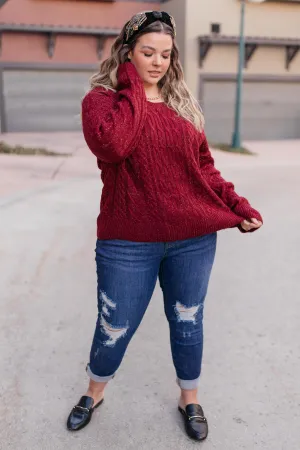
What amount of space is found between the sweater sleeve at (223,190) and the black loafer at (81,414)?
112cm

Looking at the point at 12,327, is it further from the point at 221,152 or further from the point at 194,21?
the point at 194,21

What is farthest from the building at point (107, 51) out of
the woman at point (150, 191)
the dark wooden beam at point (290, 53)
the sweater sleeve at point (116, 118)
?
the sweater sleeve at point (116, 118)

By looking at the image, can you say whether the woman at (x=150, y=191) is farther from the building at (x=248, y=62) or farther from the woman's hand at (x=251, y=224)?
the building at (x=248, y=62)

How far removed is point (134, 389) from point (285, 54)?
17562 mm

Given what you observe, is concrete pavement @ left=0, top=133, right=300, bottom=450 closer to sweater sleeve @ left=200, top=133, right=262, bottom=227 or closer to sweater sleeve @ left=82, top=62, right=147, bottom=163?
sweater sleeve @ left=200, top=133, right=262, bottom=227

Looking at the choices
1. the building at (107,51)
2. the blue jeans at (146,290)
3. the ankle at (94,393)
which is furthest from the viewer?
the building at (107,51)

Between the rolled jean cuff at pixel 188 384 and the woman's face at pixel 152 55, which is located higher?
the woman's face at pixel 152 55

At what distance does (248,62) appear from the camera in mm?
17766

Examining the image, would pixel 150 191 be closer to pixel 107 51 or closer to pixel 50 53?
pixel 50 53

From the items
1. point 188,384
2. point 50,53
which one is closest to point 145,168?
point 188,384

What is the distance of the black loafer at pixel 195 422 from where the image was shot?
230cm

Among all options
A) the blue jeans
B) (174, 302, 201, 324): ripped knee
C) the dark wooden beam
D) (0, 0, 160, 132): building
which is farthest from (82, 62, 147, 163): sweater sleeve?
the dark wooden beam

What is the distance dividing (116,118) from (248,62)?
17.1m

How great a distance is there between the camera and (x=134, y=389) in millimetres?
2684
